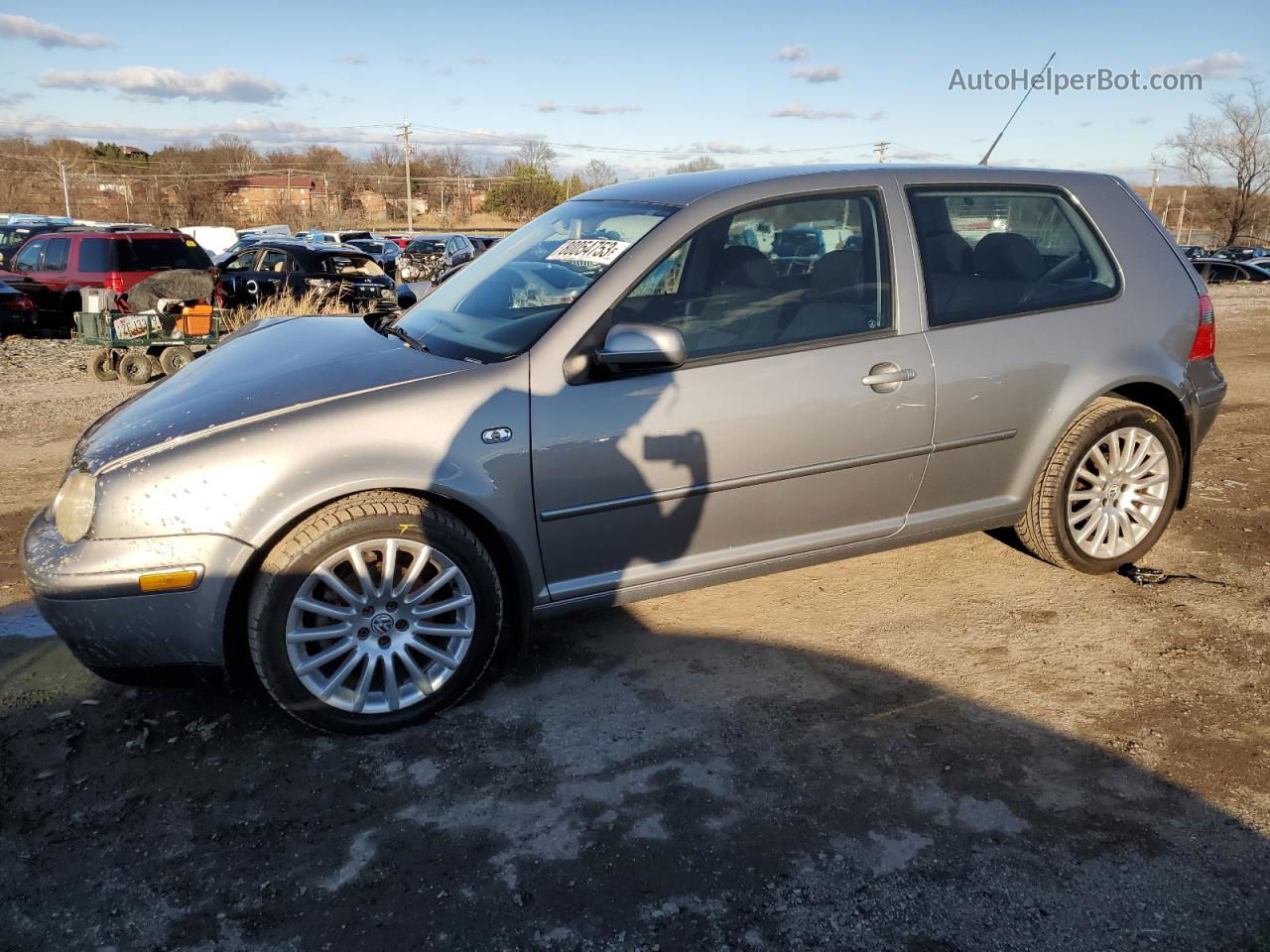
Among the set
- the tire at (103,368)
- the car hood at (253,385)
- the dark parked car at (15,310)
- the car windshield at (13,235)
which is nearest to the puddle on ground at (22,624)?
the car hood at (253,385)

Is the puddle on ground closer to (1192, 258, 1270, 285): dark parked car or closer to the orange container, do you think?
the orange container

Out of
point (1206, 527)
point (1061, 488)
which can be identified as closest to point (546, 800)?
point (1061, 488)

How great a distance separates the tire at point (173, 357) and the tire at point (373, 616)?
329 inches

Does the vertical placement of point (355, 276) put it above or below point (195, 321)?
above

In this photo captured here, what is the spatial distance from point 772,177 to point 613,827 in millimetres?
2503

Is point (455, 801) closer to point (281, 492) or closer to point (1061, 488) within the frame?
point (281, 492)

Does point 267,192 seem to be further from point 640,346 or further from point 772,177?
point 640,346

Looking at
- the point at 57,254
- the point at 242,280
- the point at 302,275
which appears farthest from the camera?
the point at 302,275

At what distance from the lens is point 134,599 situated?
291 cm

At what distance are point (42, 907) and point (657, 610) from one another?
7.88 feet

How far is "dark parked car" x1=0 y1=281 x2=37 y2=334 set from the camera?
552 inches

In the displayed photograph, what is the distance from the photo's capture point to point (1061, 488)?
4191 millimetres

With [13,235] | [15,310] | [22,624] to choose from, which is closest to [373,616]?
[22,624]

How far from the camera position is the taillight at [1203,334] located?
14.3 ft
